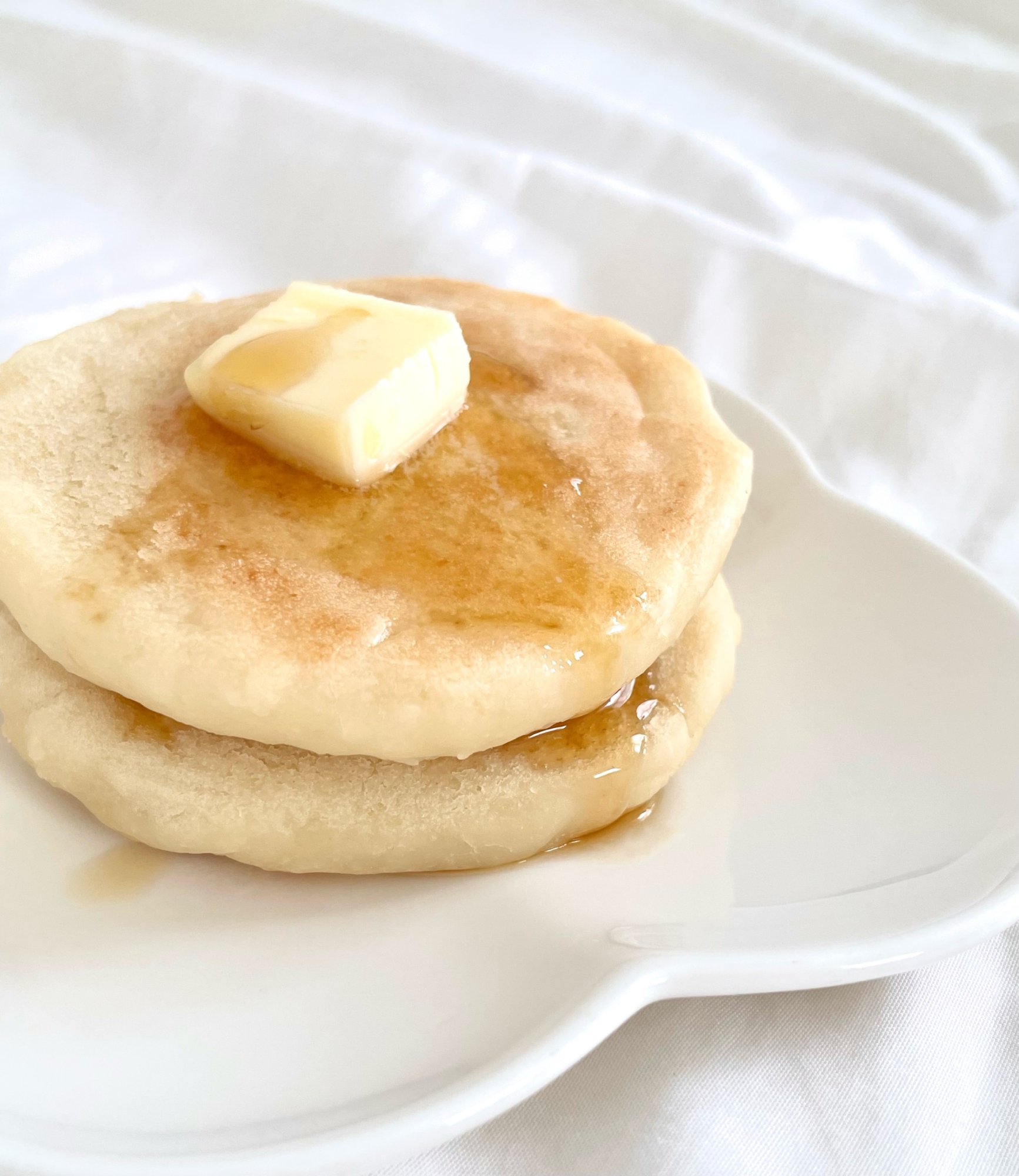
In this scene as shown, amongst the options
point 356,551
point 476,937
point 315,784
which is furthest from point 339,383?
point 476,937

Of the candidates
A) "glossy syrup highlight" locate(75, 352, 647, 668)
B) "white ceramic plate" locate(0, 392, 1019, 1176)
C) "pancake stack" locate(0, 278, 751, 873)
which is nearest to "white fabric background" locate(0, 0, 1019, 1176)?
"white ceramic plate" locate(0, 392, 1019, 1176)

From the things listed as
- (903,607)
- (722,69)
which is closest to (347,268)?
(722,69)

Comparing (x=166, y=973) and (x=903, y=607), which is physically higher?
(x=903, y=607)

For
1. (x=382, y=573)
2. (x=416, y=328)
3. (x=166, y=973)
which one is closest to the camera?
(x=166, y=973)

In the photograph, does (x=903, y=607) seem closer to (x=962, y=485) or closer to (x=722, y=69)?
(x=962, y=485)

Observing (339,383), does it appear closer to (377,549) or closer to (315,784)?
(377,549)

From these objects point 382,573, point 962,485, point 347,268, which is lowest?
point 347,268

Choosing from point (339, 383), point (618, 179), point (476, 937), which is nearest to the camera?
point (476, 937)
